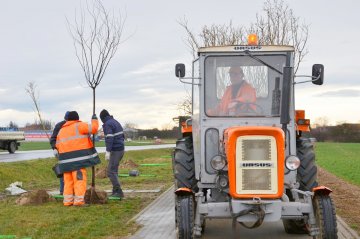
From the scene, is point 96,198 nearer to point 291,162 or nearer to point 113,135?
point 113,135

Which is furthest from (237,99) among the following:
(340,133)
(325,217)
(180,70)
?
(340,133)

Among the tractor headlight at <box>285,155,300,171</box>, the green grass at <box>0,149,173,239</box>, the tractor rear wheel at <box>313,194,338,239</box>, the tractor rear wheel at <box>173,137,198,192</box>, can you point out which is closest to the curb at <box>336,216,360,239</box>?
the tractor rear wheel at <box>313,194,338,239</box>

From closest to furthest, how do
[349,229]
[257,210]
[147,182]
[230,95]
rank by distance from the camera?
1. [257,210]
2. [230,95]
3. [349,229]
4. [147,182]

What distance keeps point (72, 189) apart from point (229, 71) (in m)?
5.51

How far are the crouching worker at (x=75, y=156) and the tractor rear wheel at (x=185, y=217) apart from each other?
16.8ft

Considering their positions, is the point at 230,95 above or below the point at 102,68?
below

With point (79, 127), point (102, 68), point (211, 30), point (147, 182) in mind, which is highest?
point (211, 30)

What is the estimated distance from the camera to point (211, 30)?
27859mm

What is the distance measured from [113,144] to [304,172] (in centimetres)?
597

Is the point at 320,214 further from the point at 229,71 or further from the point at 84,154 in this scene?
the point at 84,154

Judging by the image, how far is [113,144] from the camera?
13883mm

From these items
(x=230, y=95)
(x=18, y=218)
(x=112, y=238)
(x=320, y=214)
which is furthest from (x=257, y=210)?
(x=18, y=218)

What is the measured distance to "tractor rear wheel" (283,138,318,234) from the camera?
29.2 ft

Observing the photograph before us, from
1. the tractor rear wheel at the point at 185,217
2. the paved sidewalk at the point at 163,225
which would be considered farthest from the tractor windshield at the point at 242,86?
the paved sidewalk at the point at 163,225
